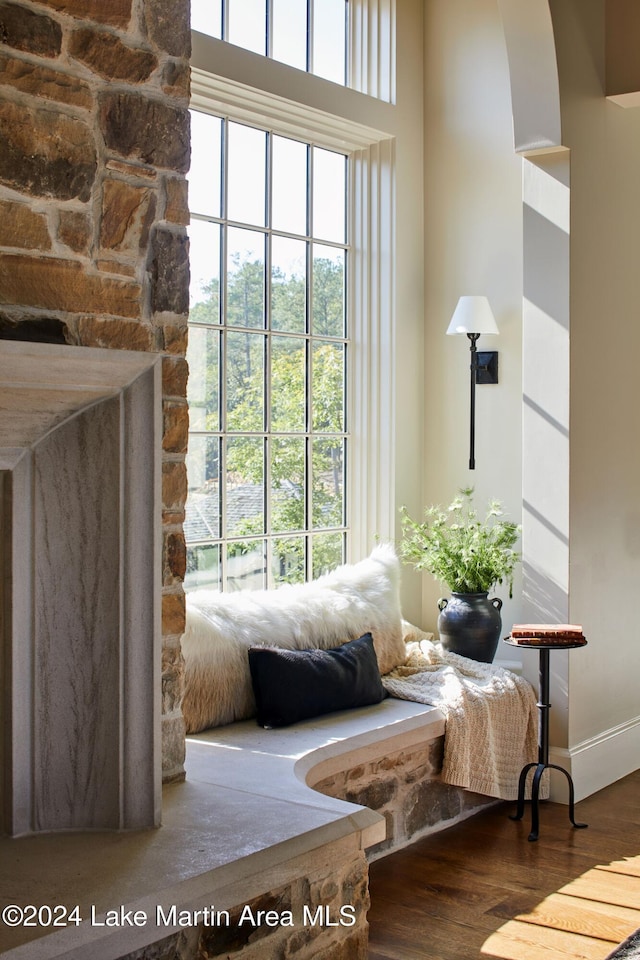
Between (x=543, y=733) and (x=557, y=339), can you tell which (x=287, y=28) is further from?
(x=543, y=733)

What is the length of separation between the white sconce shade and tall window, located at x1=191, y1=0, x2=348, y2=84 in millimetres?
1235

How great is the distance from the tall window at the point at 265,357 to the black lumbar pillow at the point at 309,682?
0.64 meters

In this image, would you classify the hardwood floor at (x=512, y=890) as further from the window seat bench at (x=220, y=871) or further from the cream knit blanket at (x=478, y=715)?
the window seat bench at (x=220, y=871)

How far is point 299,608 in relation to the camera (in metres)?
4.35

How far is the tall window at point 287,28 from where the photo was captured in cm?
445

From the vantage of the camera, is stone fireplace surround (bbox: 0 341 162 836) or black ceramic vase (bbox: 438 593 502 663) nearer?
stone fireplace surround (bbox: 0 341 162 836)

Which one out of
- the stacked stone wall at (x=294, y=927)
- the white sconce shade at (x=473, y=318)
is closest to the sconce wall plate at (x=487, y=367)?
the white sconce shade at (x=473, y=318)

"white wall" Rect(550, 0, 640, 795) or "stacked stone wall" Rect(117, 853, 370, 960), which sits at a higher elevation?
"white wall" Rect(550, 0, 640, 795)

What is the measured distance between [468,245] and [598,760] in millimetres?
2482

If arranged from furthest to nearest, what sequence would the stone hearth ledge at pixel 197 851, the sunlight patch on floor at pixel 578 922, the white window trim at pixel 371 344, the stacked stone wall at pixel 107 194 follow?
the white window trim at pixel 371 344 → the sunlight patch on floor at pixel 578 922 → the stacked stone wall at pixel 107 194 → the stone hearth ledge at pixel 197 851

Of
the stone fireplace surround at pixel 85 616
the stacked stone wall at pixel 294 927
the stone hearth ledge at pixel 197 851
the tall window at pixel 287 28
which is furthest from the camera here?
the tall window at pixel 287 28

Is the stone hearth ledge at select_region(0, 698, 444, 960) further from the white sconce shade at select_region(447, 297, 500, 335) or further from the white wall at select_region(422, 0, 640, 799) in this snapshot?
the white sconce shade at select_region(447, 297, 500, 335)

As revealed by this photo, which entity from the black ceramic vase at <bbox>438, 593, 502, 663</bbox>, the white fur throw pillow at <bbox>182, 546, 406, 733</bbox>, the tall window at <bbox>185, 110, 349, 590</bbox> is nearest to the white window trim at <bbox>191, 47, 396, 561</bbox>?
the tall window at <bbox>185, 110, 349, 590</bbox>

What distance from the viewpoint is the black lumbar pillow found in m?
3.92
